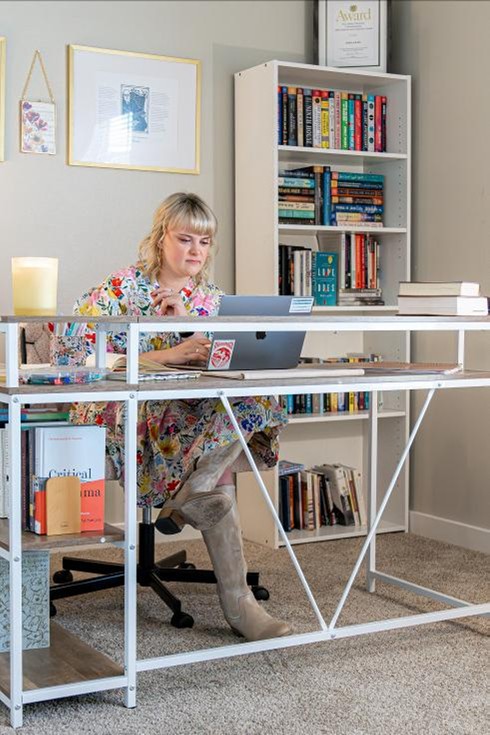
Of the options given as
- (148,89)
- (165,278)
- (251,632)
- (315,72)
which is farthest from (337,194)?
(251,632)

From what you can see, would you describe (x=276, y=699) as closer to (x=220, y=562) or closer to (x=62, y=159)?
(x=220, y=562)

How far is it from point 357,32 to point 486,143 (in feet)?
2.40

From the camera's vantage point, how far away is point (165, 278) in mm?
3156

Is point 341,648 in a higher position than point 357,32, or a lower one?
lower

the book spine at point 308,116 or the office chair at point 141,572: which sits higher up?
the book spine at point 308,116

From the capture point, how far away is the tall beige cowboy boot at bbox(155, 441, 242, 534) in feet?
8.54

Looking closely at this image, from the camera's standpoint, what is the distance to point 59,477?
231 centimetres

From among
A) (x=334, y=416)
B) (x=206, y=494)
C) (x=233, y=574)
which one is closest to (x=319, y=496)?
(x=334, y=416)

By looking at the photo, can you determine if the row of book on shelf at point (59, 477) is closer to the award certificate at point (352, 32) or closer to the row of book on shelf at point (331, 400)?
the row of book on shelf at point (331, 400)

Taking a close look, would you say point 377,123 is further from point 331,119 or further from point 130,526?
point 130,526

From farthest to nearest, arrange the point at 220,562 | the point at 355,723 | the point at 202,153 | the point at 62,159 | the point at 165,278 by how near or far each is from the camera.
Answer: the point at 202,153, the point at 62,159, the point at 165,278, the point at 220,562, the point at 355,723

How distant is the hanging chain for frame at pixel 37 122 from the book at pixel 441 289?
59.8 inches

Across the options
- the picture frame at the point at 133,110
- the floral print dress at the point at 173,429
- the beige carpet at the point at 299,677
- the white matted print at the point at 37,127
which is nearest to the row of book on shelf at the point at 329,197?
the picture frame at the point at 133,110

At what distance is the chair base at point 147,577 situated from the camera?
2961 millimetres
